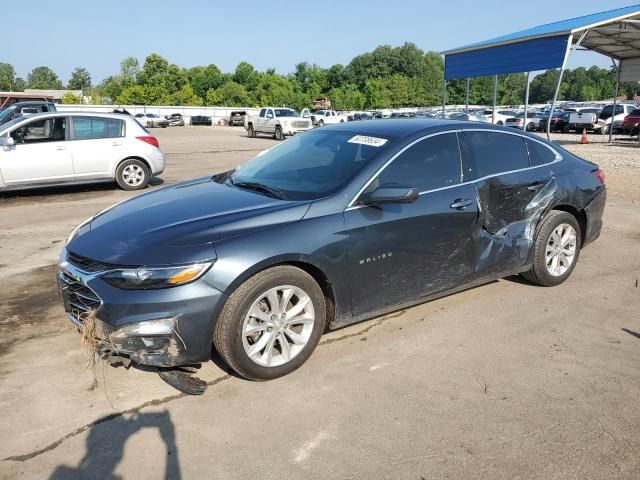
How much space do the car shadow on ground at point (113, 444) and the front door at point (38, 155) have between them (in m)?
8.19

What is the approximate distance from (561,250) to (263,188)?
9.79ft

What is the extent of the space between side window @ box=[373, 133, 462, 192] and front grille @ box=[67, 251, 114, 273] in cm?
189

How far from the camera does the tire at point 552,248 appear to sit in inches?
191

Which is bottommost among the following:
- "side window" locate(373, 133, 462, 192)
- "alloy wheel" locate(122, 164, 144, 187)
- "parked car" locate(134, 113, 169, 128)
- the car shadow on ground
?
the car shadow on ground

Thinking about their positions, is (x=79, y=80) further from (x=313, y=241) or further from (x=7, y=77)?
(x=313, y=241)

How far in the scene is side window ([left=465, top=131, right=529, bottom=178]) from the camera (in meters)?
4.45

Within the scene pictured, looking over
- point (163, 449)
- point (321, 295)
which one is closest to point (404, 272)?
point (321, 295)

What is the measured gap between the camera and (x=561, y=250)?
5.09m

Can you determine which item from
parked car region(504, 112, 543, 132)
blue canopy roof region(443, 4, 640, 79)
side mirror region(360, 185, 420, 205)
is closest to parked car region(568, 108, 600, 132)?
parked car region(504, 112, 543, 132)

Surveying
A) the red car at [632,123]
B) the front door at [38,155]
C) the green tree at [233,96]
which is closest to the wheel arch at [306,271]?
the front door at [38,155]

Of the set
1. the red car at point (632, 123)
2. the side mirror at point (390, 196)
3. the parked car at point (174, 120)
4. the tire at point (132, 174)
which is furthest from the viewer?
the parked car at point (174, 120)

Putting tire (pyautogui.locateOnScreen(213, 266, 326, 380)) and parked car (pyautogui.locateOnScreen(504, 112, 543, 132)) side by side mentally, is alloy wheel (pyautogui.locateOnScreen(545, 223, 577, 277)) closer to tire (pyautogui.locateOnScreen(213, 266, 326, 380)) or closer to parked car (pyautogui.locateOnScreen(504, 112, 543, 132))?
tire (pyautogui.locateOnScreen(213, 266, 326, 380))

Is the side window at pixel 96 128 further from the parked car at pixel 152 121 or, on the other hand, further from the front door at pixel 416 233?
the parked car at pixel 152 121

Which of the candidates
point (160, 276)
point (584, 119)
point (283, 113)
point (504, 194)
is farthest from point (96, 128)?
point (584, 119)
